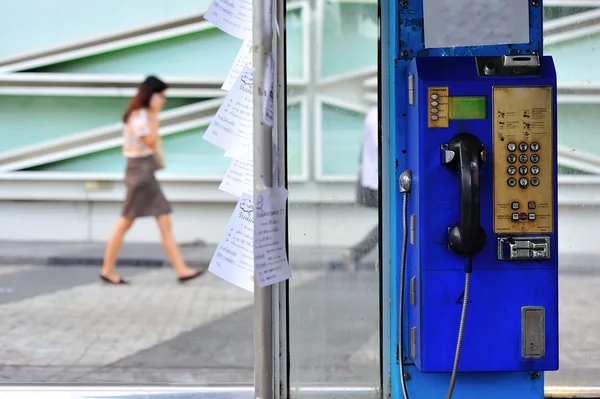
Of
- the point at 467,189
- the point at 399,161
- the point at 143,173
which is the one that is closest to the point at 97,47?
the point at 143,173

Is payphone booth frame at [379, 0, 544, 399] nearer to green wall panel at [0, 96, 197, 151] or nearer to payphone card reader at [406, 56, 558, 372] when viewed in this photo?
payphone card reader at [406, 56, 558, 372]

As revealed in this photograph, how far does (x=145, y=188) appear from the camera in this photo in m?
6.70

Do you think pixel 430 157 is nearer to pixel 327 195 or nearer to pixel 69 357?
pixel 327 195

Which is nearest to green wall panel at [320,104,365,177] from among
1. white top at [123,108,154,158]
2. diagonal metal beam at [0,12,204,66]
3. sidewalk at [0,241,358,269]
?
white top at [123,108,154,158]

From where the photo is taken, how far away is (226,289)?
22.6 feet

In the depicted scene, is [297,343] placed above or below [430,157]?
below

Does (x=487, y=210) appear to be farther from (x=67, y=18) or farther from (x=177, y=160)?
(x=67, y=18)

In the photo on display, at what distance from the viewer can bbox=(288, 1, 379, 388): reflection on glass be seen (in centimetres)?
305

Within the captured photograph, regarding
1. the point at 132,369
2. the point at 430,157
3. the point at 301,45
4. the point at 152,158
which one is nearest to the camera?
the point at 430,157

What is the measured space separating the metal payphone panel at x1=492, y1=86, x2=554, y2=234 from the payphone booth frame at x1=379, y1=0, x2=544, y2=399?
0.24 metres

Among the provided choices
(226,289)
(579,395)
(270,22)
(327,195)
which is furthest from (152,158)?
(270,22)

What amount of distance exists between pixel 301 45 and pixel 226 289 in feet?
13.5

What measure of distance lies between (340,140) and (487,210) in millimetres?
867

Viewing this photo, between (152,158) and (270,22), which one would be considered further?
(152,158)
